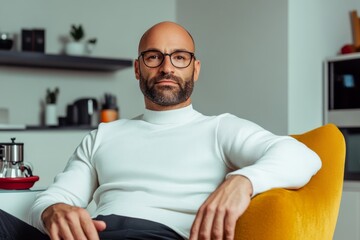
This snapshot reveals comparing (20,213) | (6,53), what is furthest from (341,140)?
(6,53)

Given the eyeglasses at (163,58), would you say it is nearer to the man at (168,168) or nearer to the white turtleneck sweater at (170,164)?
the man at (168,168)

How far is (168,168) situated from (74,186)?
297mm

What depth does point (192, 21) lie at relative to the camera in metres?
4.66

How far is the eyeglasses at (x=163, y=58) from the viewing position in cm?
176

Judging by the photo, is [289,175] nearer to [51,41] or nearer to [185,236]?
[185,236]

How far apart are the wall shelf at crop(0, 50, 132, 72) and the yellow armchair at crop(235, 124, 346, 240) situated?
115 inches

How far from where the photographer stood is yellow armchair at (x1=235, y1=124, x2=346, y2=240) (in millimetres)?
1287

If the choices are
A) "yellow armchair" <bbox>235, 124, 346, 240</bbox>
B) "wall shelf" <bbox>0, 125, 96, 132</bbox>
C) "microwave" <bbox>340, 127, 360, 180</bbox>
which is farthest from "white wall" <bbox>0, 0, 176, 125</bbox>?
"yellow armchair" <bbox>235, 124, 346, 240</bbox>

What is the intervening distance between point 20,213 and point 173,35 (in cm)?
75

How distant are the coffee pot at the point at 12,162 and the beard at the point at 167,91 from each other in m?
0.57

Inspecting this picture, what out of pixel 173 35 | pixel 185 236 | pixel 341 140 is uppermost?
pixel 173 35

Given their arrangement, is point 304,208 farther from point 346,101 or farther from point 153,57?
point 346,101

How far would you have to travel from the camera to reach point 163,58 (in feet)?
5.79

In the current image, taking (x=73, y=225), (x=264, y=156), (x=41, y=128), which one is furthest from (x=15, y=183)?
(x=41, y=128)
